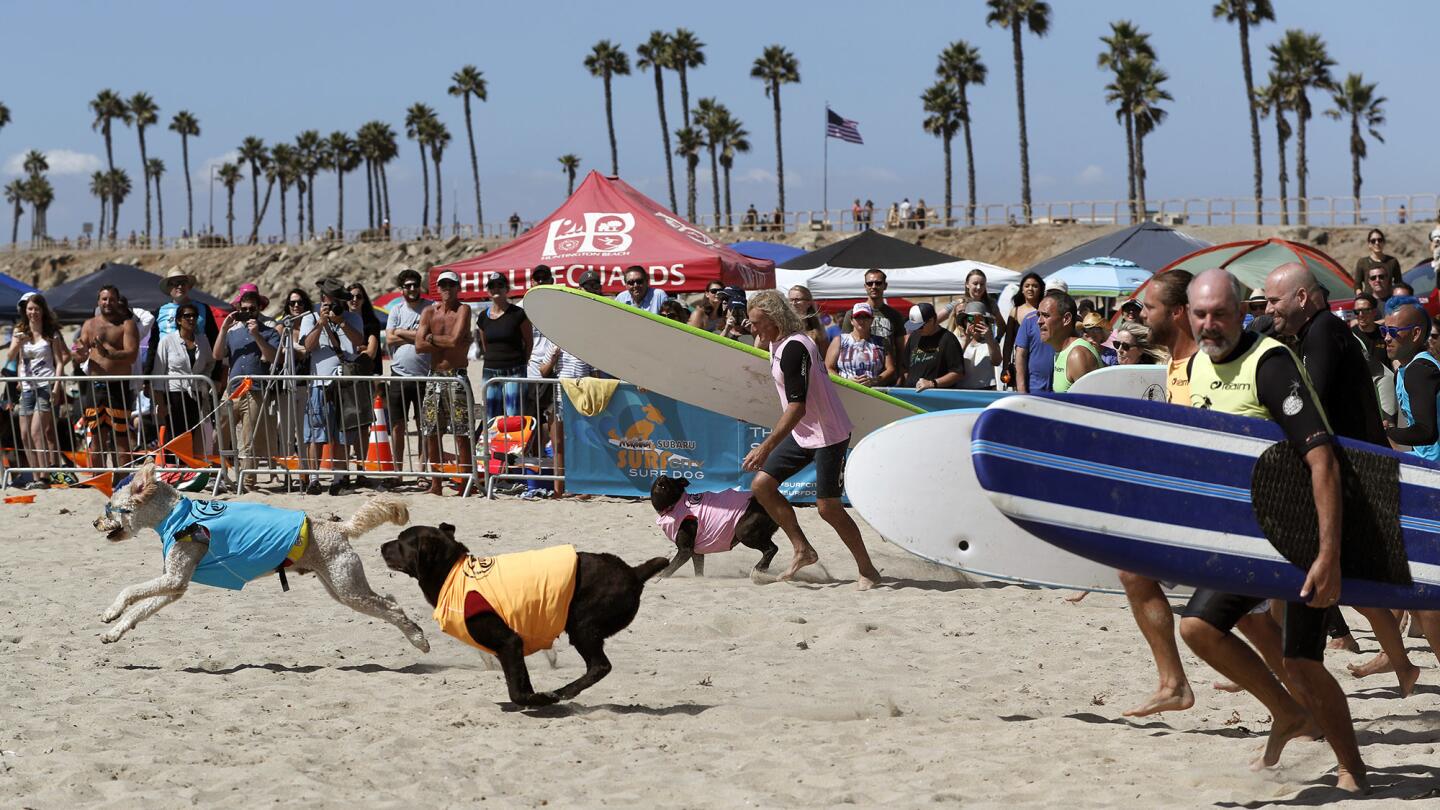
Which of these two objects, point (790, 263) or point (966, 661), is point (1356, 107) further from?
point (966, 661)

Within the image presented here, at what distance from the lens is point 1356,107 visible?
6391 cm

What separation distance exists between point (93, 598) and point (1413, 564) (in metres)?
6.77

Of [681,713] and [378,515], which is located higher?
[378,515]

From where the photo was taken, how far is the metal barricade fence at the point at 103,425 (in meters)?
12.6

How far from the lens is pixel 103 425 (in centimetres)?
1306

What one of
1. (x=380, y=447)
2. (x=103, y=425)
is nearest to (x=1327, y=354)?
(x=380, y=447)

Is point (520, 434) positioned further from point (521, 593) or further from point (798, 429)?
point (521, 593)

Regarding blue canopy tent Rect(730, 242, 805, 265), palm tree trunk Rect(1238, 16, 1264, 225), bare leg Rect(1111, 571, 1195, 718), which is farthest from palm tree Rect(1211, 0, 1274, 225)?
bare leg Rect(1111, 571, 1195, 718)

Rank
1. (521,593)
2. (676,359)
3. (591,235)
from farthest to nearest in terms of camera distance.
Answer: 1. (591,235)
2. (676,359)
3. (521,593)

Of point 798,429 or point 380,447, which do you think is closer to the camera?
point 798,429

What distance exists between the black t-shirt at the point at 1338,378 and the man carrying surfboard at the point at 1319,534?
0.34m

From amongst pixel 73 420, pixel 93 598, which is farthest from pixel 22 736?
pixel 73 420

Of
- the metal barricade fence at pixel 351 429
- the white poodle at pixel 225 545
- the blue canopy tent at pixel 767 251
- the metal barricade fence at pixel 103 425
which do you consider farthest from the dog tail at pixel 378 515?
the blue canopy tent at pixel 767 251

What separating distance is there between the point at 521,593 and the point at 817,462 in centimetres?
293
